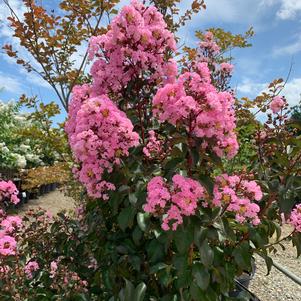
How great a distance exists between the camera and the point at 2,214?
2268 millimetres

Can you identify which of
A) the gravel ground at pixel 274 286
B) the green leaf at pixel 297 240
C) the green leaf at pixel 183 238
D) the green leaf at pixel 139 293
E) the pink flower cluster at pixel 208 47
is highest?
the pink flower cluster at pixel 208 47

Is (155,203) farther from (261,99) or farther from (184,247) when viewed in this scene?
(261,99)

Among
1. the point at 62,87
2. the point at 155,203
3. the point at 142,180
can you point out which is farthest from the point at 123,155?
the point at 62,87

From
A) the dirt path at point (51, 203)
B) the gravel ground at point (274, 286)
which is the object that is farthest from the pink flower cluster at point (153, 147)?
the dirt path at point (51, 203)

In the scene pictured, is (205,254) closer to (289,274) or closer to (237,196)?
(237,196)

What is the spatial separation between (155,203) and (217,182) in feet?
1.07

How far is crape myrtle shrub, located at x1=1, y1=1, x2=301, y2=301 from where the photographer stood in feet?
4.92

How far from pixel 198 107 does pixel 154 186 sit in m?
0.33

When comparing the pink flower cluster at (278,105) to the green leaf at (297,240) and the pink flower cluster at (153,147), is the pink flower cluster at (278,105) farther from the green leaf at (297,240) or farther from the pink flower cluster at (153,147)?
the pink flower cluster at (153,147)

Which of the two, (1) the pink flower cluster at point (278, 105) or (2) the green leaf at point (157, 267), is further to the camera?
(1) the pink flower cluster at point (278, 105)

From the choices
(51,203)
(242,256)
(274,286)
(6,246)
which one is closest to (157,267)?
(242,256)

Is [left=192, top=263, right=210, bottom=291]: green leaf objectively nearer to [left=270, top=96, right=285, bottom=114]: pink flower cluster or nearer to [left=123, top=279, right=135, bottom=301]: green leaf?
[left=123, top=279, right=135, bottom=301]: green leaf

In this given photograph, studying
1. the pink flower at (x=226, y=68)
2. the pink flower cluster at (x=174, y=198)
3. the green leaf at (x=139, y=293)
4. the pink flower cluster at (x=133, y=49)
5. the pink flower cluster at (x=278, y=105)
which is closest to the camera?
the pink flower cluster at (x=174, y=198)

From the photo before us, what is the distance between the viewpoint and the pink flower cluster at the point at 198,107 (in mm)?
1433
